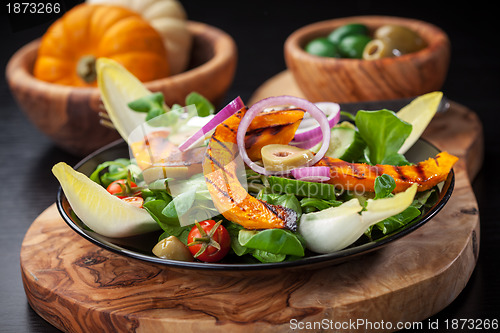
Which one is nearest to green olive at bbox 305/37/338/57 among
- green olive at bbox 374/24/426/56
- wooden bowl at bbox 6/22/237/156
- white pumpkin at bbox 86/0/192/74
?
green olive at bbox 374/24/426/56

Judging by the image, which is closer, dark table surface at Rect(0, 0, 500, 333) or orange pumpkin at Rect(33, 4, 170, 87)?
dark table surface at Rect(0, 0, 500, 333)

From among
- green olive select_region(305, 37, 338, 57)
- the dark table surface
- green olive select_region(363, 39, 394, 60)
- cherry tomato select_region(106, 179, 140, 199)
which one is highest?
green olive select_region(363, 39, 394, 60)

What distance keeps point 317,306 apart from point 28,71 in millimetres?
1545

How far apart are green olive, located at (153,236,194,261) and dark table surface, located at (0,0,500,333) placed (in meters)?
0.32

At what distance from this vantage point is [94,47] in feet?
7.06

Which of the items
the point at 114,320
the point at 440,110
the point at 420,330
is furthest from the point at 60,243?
the point at 440,110

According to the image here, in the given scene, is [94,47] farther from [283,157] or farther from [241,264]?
[241,264]

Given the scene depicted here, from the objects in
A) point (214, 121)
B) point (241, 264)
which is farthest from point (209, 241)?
point (214, 121)

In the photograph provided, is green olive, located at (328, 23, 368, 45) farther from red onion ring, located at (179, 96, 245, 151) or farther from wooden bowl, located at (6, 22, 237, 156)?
red onion ring, located at (179, 96, 245, 151)

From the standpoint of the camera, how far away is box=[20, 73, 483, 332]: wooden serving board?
3.62 feet

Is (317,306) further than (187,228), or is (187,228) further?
(187,228)

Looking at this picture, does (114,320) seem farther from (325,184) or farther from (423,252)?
(423,252)

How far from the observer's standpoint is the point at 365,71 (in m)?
1.94

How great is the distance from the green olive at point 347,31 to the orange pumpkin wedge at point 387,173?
1058 millimetres
